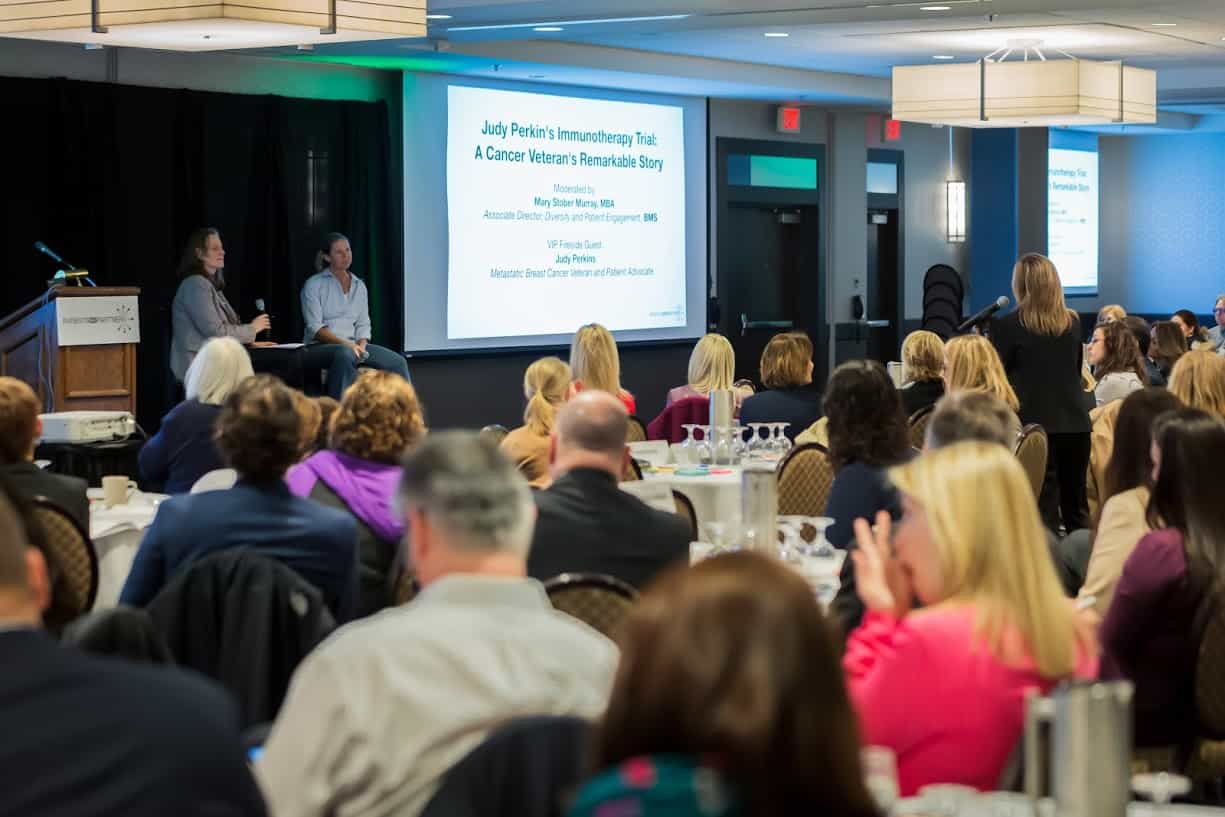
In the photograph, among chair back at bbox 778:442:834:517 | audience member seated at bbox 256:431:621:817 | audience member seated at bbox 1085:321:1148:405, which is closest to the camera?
audience member seated at bbox 256:431:621:817

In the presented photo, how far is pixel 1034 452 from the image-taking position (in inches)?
301

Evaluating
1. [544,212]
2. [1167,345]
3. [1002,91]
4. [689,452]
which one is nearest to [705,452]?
[689,452]

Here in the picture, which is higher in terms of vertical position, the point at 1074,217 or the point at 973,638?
the point at 1074,217

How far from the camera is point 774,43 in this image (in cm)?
1348

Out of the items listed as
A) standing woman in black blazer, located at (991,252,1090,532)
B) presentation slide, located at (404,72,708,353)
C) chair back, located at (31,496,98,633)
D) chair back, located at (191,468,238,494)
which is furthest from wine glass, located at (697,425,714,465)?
presentation slide, located at (404,72,708,353)

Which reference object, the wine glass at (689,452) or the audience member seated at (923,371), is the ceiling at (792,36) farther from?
the wine glass at (689,452)

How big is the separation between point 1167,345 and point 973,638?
793cm

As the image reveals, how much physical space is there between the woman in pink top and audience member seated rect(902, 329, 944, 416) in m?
5.37

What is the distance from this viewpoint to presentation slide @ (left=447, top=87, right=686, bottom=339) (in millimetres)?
13852

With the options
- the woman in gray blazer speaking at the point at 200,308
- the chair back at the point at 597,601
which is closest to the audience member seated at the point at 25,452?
the chair back at the point at 597,601

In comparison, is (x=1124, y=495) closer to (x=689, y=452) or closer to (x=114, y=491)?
(x=689, y=452)

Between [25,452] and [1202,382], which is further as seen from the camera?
[1202,382]

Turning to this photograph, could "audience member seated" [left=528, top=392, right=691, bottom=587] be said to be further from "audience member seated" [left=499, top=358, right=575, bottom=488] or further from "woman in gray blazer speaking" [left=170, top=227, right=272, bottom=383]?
"woman in gray blazer speaking" [left=170, top=227, right=272, bottom=383]

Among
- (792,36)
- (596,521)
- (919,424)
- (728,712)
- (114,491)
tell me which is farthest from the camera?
(792,36)
